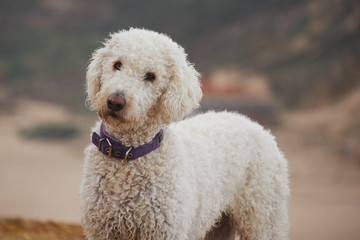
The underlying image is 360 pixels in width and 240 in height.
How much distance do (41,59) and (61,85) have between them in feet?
3.14

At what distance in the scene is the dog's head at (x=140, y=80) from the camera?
2830mm

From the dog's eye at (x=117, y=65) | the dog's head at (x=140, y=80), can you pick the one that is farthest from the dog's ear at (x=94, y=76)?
the dog's eye at (x=117, y=65)

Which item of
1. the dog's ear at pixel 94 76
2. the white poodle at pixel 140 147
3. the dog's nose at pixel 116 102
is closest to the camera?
the dog's nose at pixel 116 102

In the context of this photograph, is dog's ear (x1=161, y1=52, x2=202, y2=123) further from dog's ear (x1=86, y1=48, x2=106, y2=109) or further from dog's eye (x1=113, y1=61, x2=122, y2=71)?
dog's ear (x1=86, y1=48, x2=106, y2=109)

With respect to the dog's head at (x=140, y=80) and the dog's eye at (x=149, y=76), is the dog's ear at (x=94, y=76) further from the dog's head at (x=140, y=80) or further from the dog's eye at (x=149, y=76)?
the dog's eye at (x=149, y=76)

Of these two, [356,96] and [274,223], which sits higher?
[356,96]

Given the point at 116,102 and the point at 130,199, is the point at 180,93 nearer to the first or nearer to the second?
the point at 116,102

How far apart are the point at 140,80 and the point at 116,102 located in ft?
0.89

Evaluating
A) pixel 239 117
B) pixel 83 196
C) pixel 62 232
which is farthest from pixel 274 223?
pixel 62 232

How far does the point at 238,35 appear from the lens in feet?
46.4

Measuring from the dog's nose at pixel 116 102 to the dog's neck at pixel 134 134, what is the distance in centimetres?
26

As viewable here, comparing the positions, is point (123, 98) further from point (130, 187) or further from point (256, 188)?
point (256, 188)

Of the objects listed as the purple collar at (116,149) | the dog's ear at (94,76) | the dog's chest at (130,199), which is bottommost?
the dog's chest at (130,199)

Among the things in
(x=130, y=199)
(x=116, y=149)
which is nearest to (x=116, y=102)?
(x=116, y=149)
